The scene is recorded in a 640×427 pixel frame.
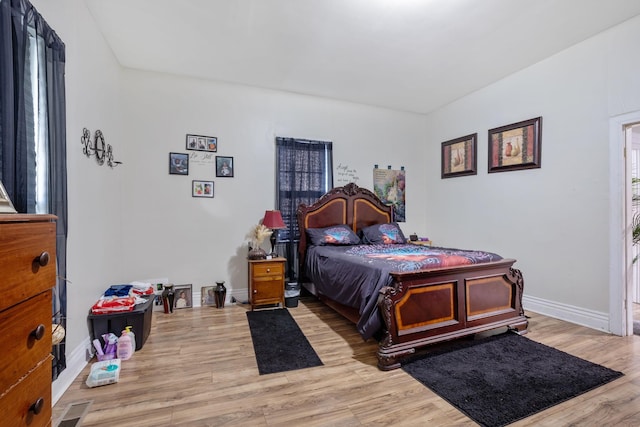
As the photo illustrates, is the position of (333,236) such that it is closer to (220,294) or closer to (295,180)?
(295,180)

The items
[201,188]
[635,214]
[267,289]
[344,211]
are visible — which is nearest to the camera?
[635,214]

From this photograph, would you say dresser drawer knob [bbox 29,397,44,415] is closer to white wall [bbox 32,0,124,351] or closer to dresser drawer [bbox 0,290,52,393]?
dresser drawer [bbox 0,290,52,393]

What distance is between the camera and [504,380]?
205 cm

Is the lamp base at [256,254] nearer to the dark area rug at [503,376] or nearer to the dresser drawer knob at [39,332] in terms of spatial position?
the dark area rug at [503,376]

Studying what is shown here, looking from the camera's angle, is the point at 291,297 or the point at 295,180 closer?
the point at 291,297

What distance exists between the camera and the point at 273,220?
3729mm

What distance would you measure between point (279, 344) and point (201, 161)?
8.16 feet

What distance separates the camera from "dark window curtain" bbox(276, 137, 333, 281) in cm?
413

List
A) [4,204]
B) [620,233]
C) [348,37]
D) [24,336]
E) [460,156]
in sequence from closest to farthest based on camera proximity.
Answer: [24,336], [4,204], [620,233], [348,37], [460,156]

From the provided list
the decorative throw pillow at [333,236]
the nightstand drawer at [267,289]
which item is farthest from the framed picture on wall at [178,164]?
the decorative throw pillow at [333,236]

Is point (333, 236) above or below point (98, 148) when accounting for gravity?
below

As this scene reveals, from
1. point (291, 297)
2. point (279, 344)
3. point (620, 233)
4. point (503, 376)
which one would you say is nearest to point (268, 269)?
point (291, 297)

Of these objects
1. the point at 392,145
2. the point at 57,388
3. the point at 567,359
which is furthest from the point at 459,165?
the point at 57,388

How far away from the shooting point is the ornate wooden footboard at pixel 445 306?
2234 millimetres
